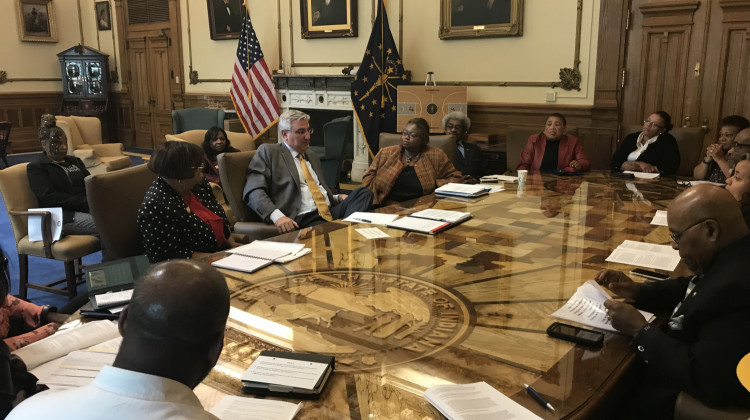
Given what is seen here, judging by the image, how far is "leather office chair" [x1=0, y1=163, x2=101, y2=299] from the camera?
138 inches

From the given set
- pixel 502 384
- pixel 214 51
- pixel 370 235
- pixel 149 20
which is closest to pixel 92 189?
pixel 370 235

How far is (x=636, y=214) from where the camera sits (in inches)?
123

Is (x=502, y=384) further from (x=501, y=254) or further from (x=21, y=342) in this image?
(x=21, y=342)

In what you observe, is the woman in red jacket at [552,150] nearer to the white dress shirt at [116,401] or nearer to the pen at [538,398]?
the pen at [538,398]

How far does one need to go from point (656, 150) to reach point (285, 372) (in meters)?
4.32

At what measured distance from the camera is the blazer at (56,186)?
144 inches

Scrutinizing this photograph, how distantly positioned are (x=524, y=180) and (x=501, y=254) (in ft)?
6.46

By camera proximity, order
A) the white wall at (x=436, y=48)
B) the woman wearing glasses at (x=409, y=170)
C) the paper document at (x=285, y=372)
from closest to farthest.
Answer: the paper document at (x=285, y=372) → the woman wearing glasses at (x=409, y=170) → the white wall at (x=436, y=48)

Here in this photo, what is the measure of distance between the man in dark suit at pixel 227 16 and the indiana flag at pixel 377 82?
9.94ft

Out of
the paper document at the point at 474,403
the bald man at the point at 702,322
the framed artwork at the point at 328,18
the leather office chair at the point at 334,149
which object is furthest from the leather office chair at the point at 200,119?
the paper document at the point at 474,403

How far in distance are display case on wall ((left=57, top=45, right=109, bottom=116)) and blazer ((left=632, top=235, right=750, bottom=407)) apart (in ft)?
37.5

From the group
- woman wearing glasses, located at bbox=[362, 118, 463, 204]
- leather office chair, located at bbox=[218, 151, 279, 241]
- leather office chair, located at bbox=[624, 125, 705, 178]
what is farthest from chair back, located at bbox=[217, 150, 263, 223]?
Result: leather office chair, located at bbox=[624, 125, 705, 178]

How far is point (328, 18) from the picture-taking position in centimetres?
764

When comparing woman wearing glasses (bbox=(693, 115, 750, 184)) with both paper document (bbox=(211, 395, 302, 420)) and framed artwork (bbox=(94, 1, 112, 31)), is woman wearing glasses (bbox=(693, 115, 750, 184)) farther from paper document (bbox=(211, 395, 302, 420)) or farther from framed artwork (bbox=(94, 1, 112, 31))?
framed artwork (bbox=(94, 1, 112, 31))
